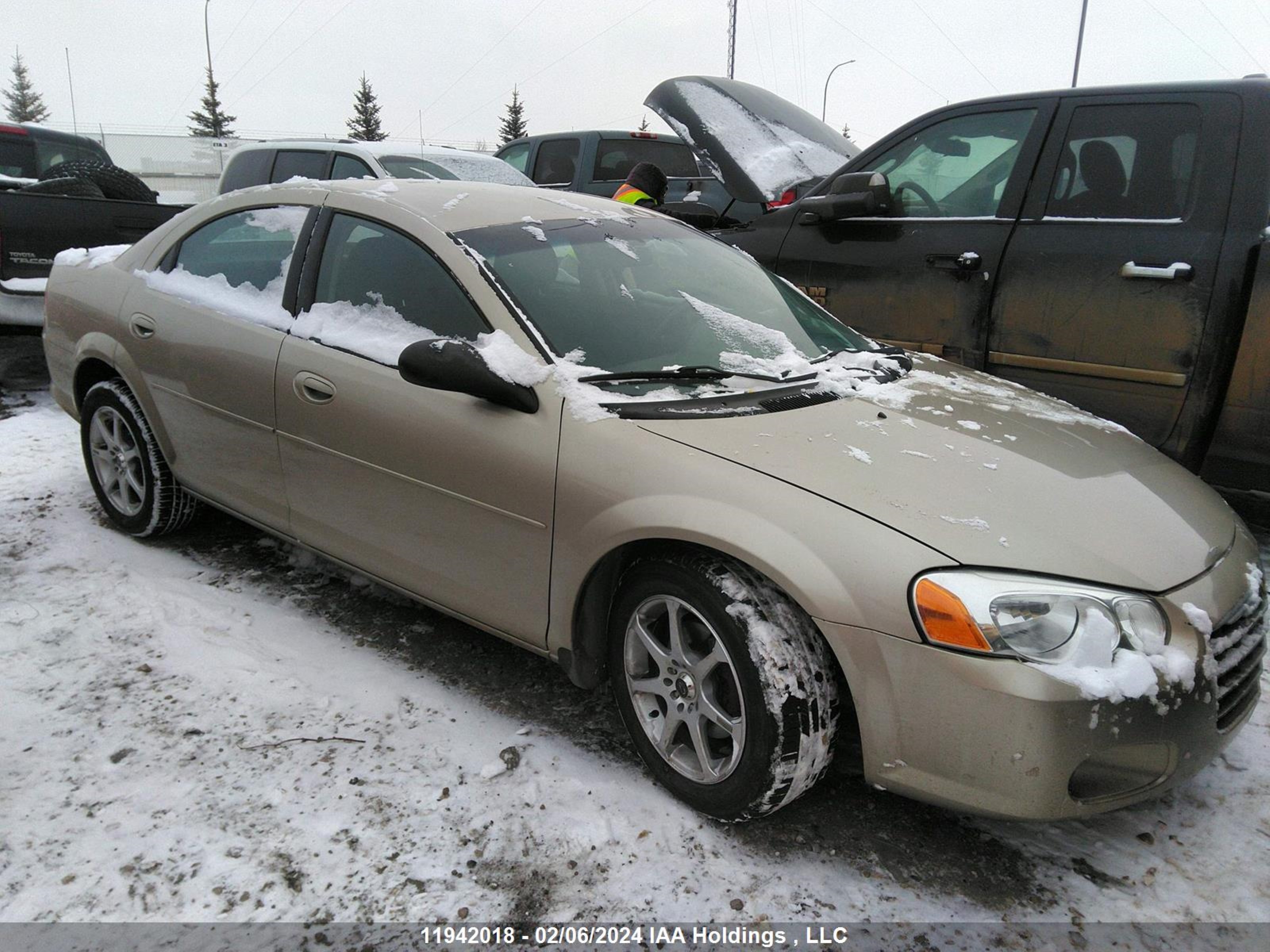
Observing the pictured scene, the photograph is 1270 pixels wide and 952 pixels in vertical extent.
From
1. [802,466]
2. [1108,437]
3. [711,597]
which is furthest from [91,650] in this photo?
[1108,437]

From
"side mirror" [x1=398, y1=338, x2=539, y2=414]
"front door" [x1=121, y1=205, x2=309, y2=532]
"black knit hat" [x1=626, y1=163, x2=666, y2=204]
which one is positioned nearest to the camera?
"side mirror" [x1=398, y1=338, x2=539, y2=414]

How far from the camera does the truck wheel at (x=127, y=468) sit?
12.4 ft

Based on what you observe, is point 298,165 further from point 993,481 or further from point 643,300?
point 993,481

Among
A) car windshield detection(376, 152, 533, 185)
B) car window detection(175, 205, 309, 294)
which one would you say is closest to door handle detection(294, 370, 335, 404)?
car window detection(175, 205, 309, 294)

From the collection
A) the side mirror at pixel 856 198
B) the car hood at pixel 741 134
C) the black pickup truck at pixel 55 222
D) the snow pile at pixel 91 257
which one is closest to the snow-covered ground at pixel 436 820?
the snow pile at pixel 91 257

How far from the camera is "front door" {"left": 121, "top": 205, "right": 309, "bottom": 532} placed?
3217 millimetres

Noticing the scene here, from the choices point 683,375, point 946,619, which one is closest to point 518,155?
point 683,375

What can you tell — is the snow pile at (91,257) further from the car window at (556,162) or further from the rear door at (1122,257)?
the car window at (556,162)

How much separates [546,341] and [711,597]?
0.90 metres

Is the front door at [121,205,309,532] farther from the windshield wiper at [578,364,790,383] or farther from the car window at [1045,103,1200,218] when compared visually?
the car window at [1045,103,1200,218]

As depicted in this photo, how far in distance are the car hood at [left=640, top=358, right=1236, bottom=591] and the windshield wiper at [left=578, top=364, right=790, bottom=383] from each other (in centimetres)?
21

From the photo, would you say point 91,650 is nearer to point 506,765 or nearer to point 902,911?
point 506,765

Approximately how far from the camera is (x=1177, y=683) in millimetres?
1995

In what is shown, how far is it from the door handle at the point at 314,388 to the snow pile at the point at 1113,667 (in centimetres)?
217
